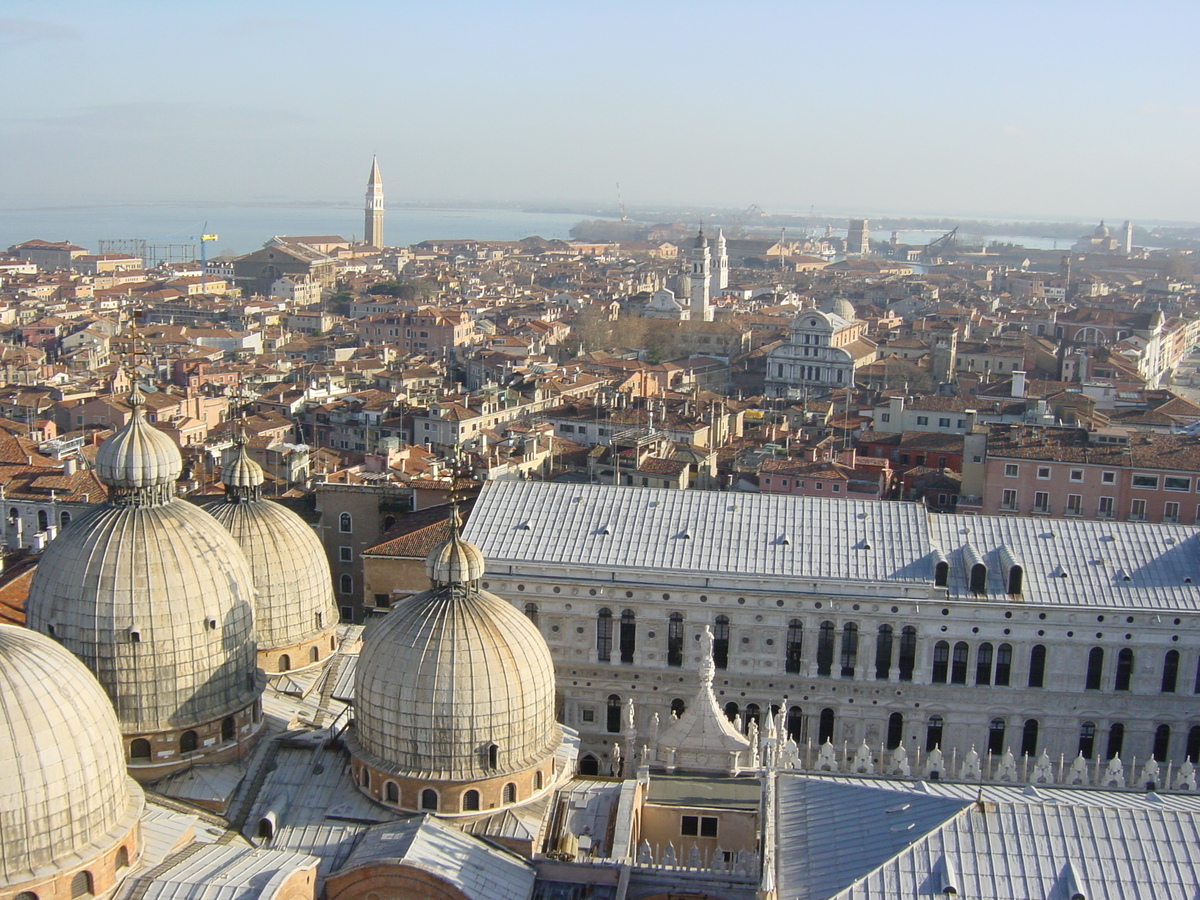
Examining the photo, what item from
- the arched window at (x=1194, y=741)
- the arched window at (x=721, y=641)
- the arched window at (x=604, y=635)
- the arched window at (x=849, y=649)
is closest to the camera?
the arched window at (x=1194, y=741)

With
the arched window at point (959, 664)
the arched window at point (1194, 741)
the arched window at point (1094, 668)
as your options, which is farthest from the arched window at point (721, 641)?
the arched window at point (1194, 741)

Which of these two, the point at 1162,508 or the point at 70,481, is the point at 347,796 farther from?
the point at 1162,508

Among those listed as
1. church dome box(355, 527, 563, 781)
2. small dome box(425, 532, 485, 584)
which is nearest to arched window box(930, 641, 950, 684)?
church dome box(355, 527, 563, 781)

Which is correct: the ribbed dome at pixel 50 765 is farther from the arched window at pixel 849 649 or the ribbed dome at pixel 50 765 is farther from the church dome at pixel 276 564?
the arched window at pixel 849 649

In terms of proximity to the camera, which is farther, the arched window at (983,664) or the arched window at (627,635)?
the arched window at (627,635)

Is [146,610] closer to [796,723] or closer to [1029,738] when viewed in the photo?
[796,723]

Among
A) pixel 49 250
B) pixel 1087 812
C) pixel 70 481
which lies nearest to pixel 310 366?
pixel 70 481

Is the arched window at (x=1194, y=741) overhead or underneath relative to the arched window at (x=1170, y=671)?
underneath
